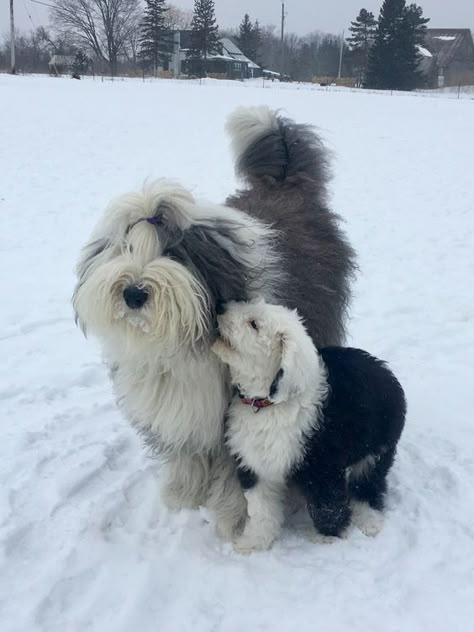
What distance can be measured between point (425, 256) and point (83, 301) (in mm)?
6129

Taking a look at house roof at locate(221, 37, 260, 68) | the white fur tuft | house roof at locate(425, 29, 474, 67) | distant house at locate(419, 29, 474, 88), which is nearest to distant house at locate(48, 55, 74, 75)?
house roof at locate(221, 37, 260, 68)

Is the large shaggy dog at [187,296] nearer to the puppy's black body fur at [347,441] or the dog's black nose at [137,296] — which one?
the dog's black nose at [137,296]

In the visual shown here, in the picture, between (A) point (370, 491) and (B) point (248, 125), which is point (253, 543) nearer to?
(A) point (370, 491)

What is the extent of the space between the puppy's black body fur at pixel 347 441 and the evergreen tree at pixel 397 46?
46284mm

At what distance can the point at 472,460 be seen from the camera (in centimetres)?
349

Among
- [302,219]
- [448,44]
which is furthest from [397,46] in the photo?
[302,219]

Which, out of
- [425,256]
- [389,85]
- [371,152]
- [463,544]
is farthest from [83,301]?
[389,85]

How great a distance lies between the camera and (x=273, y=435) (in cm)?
265

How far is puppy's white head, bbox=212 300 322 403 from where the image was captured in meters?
2.51

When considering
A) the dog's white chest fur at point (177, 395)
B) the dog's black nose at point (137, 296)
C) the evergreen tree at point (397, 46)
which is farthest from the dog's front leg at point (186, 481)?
the evergreen tree at point (397, 46)

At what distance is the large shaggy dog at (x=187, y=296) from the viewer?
7.71 ft

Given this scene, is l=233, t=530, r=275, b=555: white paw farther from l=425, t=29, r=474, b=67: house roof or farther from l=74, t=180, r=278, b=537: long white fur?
l=425, t=29, r=474, b=67: house roof

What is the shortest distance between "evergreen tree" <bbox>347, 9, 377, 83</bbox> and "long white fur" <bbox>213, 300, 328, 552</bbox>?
4980 cm

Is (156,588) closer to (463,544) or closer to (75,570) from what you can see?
(75,570)
